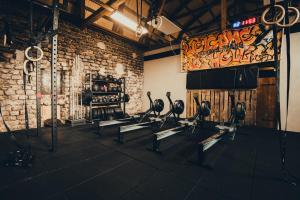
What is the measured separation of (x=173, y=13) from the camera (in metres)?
6.69

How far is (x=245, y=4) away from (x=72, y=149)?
28.0ft

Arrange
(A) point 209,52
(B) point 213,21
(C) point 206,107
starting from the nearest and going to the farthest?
(C) point 206,107 → (A) point 209,52 → (B) point 213,21

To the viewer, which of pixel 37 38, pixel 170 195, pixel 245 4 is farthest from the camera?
pixel 245 4

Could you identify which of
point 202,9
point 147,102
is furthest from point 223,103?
Result: point 202,9

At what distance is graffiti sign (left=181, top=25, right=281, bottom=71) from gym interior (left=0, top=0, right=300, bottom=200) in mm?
36

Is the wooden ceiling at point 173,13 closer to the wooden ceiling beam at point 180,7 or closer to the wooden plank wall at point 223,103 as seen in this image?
the wooden ceiling beam at point 180,7

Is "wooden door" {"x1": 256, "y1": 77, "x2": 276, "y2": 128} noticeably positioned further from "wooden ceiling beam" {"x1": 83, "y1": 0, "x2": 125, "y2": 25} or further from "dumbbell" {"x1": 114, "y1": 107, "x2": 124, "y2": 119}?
"wooden ceiling beam" {"x1": 83, "y1": 0, "x2": 125, "y2": 25}

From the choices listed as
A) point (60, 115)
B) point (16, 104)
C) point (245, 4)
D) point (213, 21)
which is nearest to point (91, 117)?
point (60, 115)

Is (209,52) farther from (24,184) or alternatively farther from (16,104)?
(16,104)

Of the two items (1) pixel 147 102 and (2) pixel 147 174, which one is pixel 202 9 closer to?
(1) pixel 147 102

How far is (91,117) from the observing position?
17.4 ft

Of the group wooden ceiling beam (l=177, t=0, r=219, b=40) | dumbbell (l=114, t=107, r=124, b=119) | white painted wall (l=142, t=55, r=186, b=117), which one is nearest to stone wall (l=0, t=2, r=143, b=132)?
white painted wall (l=142, t=55, r=186, b=117)

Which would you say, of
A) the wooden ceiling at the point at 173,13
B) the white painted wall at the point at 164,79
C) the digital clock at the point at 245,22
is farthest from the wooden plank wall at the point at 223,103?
the wooden ceiling at the point at 173,13

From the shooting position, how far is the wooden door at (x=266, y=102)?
483 cm
